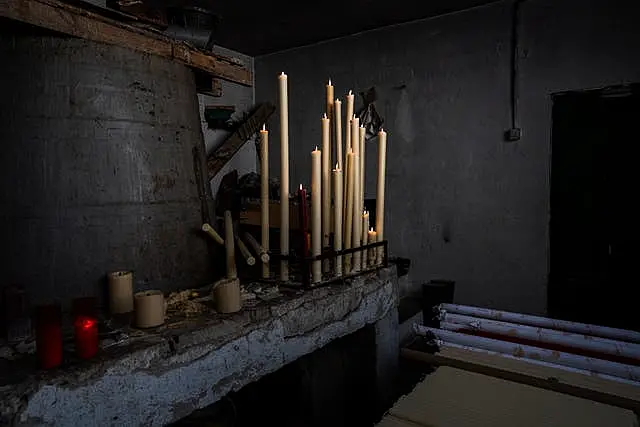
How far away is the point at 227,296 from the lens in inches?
57.0

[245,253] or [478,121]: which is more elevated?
[478,121]

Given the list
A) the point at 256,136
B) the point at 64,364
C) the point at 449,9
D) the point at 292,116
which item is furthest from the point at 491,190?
the point at 64,364

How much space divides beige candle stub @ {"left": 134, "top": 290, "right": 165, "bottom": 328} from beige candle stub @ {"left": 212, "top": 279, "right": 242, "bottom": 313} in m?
0.21

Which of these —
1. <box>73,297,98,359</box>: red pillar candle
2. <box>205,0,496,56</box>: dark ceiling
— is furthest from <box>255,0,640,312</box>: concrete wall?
<box>73,297,98,359</box>: red pillar candle

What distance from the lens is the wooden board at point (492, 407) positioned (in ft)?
3.70

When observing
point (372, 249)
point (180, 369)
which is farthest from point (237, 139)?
point (180, 369)

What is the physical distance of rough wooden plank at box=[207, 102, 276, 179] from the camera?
4.53 metres

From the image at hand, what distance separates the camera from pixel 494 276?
3.74m

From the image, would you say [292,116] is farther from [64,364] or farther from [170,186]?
[64,364]

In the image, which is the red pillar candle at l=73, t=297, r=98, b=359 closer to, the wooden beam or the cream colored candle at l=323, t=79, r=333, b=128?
the wooden beam

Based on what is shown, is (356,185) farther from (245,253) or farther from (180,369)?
(180,369)

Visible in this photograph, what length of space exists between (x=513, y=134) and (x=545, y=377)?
2.57m

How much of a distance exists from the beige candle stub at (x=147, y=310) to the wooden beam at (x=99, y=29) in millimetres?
897

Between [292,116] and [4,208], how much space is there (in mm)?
3814
